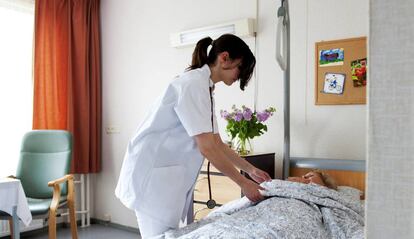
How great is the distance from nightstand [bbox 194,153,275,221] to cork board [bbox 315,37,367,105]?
0.57 meters

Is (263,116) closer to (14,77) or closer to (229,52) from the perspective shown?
(229,52)

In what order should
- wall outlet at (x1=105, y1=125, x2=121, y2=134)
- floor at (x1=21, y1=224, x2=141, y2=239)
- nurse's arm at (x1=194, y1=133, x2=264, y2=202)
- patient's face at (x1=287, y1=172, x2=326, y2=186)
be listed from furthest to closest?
wall outlet at (x1=105, y1=125, x2=121, y2=134) < floor at (x1=21, y1=224, x2=141, y2=239) < patient's face at (x1=287, y1=172, x2=326, y2=186) < nurse's arm at (x1=194, y1=133, x2=264, y2=202)

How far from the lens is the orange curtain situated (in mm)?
3539

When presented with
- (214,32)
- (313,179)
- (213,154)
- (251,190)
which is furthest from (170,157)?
(214,32)

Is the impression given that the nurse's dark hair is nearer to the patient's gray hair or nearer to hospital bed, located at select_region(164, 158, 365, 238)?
hospital bed, located at select_region(164, 158, 365, 238)

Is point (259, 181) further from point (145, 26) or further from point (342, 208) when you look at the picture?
point (145, 26)

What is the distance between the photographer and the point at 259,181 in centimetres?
181

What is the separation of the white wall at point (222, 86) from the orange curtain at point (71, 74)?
5.8 inches

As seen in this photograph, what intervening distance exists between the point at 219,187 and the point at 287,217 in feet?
3.84

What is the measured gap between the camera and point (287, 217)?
1291 mm

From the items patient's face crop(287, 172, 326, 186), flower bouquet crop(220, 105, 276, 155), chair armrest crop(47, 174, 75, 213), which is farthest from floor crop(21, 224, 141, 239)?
patient's face crop(287, 172, 326, 186)

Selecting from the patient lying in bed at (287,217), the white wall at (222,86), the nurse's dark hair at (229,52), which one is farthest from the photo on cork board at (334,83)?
the nurse's dark hair at (229,52)

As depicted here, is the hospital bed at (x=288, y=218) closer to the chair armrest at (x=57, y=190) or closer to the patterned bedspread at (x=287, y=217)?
the patterned bedspread at (x=287, y=217)

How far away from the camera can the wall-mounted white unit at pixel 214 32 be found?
2881mm
